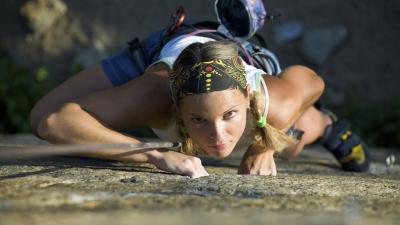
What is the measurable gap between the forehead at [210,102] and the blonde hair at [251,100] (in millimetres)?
87

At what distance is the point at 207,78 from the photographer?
8.91 ft

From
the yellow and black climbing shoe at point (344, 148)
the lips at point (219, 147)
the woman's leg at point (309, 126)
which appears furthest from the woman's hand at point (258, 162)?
the yellow and black climbing shoe at point (344, 148)

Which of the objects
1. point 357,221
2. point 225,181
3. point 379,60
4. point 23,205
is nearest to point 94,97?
point 225,181

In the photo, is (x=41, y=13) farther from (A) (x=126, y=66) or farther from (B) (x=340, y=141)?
(B) (x=340, y=141)

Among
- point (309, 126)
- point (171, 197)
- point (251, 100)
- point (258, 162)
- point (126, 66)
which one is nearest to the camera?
point (171, 197)

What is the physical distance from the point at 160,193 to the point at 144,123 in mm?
884

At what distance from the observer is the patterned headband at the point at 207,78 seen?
2.71 m

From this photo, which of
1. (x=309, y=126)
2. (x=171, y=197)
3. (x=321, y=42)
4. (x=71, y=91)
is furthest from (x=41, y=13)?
(x=171, y=197)

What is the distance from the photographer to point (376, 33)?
6.12 m

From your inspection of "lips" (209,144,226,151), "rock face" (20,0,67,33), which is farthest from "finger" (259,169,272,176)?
"rock face" (20,0,67,33)

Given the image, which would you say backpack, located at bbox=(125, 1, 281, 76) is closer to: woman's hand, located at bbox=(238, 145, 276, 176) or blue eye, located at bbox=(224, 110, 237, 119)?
woman's hand, located at bbox=(238, 145, 276, 176)

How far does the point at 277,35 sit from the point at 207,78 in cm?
335

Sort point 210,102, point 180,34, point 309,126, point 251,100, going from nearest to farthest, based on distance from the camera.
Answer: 1. point 210,102
2. point 251,100
3. point 180,34
4. point 309,126

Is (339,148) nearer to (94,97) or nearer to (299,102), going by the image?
(299,102)
